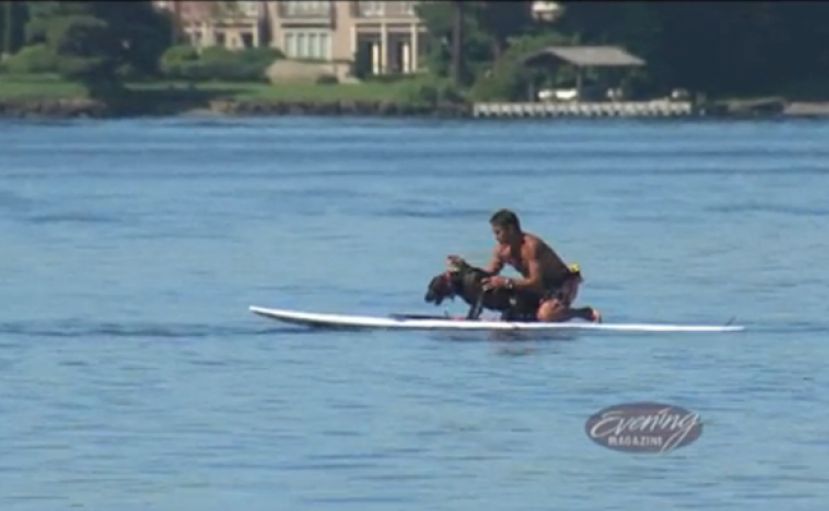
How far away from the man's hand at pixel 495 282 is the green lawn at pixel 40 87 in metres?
101

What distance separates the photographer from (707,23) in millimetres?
124625

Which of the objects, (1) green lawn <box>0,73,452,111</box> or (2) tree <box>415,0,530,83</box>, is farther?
(1) green lawn <box>0,73,452,111</box>

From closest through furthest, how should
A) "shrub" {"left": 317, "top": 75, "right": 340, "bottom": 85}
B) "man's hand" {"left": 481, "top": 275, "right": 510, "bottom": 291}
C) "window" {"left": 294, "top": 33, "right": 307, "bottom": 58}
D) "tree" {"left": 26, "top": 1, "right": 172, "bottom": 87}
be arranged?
"man's hand" {"left": 481, "top": 275, "right": 510, "bottom": 291}
"tree" {"left": 26, "top": 1, "right": 172, "bottom": 87}
"shrub" {"left": 317, "top": 75, "right": 340, "bottom": 85}
"window" {"left": 294, "top": 33, "right": 307, "bottom": 58}

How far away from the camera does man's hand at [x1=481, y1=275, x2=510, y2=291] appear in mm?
31422

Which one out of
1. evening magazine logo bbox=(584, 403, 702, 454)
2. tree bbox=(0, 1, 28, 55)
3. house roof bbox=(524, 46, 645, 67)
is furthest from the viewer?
tree bbox=(0, 1, 28, 55)

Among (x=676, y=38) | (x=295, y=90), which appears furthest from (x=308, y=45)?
(x=676, y=38)

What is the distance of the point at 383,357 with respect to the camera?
3141cm

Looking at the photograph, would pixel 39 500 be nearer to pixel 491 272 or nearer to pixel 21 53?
A: pixel 491 272

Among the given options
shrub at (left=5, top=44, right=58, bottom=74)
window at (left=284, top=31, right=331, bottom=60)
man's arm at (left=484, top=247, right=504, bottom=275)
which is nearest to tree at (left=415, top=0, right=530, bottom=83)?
window at (left=284, top=31, right=331, bottom=60)

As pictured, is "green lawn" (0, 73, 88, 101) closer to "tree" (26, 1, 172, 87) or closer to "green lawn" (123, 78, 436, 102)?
"tree" (26, 1, 172, 87)

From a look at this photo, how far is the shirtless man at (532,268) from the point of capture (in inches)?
1233

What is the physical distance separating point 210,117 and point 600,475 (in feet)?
362

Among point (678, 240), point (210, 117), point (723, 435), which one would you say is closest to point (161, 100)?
point (210, 117)

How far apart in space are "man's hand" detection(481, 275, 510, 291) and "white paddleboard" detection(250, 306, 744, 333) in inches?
19.2
